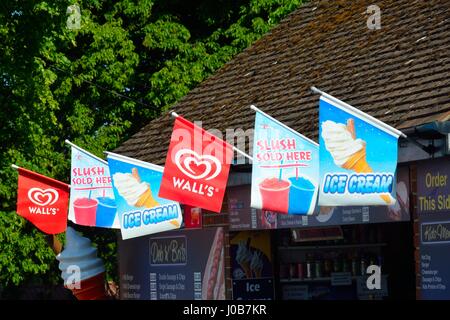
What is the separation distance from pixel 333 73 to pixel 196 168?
11.6 ft

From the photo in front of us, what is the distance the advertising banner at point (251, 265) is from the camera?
17.1 meters

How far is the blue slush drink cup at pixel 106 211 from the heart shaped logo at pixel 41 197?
135 cm

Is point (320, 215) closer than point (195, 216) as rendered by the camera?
Yes

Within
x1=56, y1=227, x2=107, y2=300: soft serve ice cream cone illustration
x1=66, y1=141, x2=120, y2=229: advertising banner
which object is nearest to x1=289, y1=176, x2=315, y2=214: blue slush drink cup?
x1=66, y1=141, x2=120, y2=229: advertising banner

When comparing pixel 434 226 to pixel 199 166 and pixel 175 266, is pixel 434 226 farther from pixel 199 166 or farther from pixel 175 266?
pixel 175 266

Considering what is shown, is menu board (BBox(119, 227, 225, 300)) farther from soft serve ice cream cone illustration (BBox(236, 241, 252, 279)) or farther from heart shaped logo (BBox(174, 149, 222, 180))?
heart shaped logo (BBox(174, 149, 222, 180))

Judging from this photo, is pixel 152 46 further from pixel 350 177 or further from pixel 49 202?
pixel 350 177

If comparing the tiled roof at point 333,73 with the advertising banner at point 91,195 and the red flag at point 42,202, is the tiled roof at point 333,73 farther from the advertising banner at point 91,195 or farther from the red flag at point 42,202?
the red flag at point 42,202

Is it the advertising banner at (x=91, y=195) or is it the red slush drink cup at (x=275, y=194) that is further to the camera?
the advertising banner at (x=91, y=195)

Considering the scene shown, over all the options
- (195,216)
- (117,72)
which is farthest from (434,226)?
(117,72)

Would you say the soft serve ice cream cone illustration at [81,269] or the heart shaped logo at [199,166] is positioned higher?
the heart shaped logo at [199,166]

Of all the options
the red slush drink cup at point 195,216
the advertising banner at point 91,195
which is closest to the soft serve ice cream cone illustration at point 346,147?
the red slush drink cup at point 195,216

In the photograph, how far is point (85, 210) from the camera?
57.9ft

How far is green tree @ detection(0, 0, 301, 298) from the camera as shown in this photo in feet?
86.6
